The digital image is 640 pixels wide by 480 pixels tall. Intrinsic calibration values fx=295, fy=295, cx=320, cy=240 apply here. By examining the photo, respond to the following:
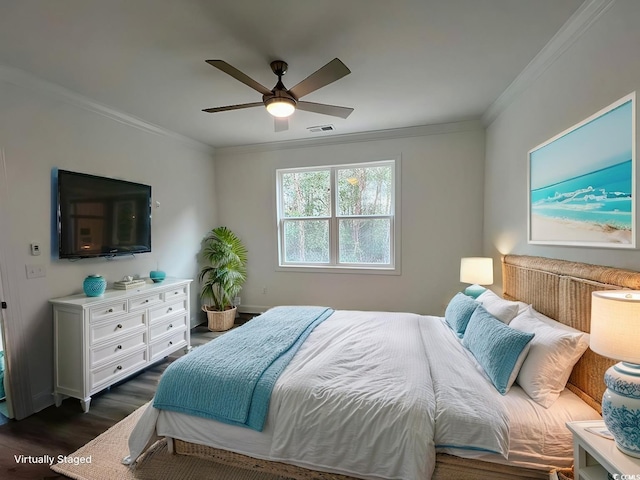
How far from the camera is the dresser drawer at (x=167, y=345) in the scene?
307cm

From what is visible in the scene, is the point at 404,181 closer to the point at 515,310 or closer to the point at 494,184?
the point at 494,184

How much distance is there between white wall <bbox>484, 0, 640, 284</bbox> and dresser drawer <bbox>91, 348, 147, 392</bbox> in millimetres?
3695

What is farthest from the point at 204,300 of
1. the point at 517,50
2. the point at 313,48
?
the point at 517,50

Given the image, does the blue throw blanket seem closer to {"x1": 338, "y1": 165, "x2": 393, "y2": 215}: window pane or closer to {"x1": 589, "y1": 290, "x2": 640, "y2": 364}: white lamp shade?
{"x1": 589, "y1": 290, "x2": 640, "y2": 364}: white lamp shade

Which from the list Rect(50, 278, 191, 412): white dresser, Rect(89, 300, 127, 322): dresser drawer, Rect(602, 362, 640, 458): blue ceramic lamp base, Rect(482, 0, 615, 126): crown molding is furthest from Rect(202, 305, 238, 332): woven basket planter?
Rect(482, 0, 615, 126): crown molding

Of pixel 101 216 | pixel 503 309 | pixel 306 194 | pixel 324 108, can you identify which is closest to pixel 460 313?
pixel 503 309

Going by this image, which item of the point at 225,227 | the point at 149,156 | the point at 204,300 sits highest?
the point at 149,156

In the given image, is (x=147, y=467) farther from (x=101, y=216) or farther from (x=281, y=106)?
(x=281, y=106)

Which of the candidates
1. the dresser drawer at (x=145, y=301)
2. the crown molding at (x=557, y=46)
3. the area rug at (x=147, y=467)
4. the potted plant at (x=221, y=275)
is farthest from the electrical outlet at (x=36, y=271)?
the crown molding at (x=557, y=46)

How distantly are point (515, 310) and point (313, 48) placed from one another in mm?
2412

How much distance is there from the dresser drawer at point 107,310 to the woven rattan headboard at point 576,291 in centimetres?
340

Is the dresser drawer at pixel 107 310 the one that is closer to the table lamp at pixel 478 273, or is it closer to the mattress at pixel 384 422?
the mattress at pixel 384 422

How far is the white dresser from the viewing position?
2412 millimetres

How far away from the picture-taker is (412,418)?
1.38 meters
